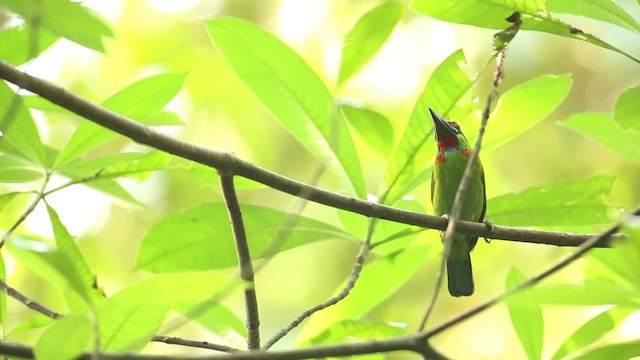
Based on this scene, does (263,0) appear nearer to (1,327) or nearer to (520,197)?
(520,197)

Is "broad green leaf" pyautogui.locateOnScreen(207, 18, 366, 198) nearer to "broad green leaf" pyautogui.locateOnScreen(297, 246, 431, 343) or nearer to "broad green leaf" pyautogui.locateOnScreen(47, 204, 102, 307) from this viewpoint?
"broad green leaf" pyautogui.locateOnScreen(297, 246, 431, 343)

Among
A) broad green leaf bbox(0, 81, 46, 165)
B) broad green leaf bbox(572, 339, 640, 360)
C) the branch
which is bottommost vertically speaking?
broad green leaf bbox(572, 339, 640, 360)

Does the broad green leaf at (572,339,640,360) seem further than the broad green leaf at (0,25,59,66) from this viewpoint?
No

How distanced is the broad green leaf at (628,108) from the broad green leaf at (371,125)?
1.93 ft

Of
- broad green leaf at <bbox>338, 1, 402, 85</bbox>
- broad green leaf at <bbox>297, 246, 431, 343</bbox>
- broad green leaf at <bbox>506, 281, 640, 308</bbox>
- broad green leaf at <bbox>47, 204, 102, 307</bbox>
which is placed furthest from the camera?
broad green leaf at <bbox>297, 246, 431, 343</bbox>

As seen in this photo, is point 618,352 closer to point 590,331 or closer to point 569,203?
point 590,331

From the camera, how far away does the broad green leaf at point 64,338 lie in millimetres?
1144

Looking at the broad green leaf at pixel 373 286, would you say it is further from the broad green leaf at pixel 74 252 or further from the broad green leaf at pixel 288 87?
the broad green leaf at pixel 74 252

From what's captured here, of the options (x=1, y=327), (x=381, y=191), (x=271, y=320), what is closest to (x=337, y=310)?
(x=381, y=191)

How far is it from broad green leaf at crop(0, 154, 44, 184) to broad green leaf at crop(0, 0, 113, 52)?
465 millimetres

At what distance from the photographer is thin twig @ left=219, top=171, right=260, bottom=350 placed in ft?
5.19

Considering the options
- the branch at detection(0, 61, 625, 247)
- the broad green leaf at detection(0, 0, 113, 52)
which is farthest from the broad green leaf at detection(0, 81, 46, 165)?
the branch at detection(0, 61, 625, 247)

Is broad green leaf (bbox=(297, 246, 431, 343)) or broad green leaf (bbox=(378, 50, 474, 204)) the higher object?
broad green leaf (bbox=(378, 50, 474, 204))

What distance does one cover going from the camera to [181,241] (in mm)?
1807
